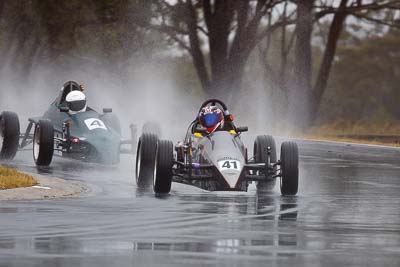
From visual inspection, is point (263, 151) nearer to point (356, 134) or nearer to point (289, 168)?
point (289, 168)

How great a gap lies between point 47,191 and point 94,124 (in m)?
8.10

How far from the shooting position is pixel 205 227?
17094 millimetres

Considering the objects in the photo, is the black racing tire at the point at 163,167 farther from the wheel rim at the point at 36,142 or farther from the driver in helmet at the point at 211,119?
the wheel rim at the point at 36,142

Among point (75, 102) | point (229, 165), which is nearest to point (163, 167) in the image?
point (229, 165)

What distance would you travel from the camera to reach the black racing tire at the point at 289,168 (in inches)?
885

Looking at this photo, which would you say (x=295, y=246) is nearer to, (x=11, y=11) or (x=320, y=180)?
(x=320, y=180)

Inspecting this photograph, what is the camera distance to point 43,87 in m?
89.1

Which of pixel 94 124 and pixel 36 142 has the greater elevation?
pixel 94 124

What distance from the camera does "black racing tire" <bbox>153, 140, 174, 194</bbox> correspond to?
22094 millimetres

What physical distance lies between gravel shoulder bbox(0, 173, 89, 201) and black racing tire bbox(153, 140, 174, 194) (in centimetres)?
122

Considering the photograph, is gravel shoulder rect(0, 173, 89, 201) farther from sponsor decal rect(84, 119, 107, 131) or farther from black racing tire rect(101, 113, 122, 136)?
black racing tire rect(101, 113, 122, 136)

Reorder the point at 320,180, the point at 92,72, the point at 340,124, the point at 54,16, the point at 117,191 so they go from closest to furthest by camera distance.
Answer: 1. the point at 117,191
2. the point at 320,180
3. the point at 340,124
4. the point at 54,16
5. the point at 92,72

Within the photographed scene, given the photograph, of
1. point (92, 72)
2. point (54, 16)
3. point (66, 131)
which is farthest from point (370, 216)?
point (92, 72)

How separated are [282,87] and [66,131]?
1313 inches
